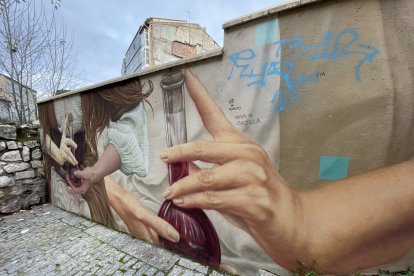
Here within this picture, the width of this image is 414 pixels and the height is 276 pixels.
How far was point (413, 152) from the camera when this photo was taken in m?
1.63

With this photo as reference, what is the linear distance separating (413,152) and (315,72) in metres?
0.97

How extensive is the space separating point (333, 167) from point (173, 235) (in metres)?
2.11

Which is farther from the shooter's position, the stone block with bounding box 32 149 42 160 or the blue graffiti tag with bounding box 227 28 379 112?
the stone block with bounding box 32 149 42 160

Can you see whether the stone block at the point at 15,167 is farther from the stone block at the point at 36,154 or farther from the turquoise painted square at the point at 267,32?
the turquoise painted square at the point at 267,32

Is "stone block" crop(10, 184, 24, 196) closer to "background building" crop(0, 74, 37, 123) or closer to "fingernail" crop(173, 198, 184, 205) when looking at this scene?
"background building" crop(0, 74, 37, 123)

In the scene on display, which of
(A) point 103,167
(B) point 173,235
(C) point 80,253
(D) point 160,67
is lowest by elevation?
(C) point 80,253

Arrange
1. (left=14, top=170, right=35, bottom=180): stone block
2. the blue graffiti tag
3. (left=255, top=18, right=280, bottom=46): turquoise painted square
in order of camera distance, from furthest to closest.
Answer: (left=14, top=170, right=35, bottom=180): stone block < (left=255, top=18, right=280, bottom=46): turquoise painted square < the blue graffiti tag

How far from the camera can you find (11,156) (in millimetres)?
4863

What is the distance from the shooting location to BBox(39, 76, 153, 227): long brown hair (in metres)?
3.06

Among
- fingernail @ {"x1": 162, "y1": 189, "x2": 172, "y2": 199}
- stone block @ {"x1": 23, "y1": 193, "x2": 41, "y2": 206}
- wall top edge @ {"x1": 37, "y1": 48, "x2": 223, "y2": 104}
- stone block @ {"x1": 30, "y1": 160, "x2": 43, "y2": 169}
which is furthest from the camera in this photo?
stone block @ {"x1": 30, "y1": 160, "x2": 43, "y2": 169}

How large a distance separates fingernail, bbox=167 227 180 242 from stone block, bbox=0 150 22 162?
4571mm

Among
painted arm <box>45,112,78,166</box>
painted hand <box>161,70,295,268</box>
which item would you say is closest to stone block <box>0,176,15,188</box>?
painted arm <box>45,112,78,166</box>

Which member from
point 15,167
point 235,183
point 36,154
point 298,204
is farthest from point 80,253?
→ point 36,154

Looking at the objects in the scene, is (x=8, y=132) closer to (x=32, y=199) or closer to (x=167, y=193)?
(x=32, y=199)
